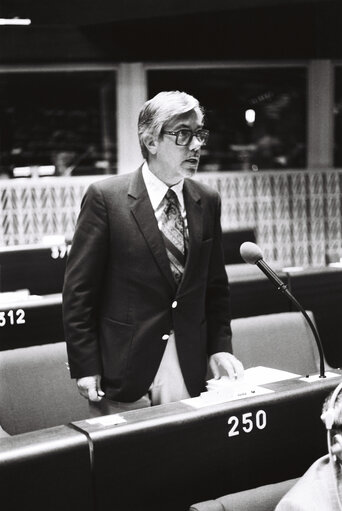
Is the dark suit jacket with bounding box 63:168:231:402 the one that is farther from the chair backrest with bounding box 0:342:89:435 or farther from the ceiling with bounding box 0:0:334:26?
the ceiling with bounding box 0:0:334:26

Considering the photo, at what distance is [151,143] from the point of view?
216 cm

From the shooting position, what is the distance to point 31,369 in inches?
116

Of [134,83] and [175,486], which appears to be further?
[134,83]

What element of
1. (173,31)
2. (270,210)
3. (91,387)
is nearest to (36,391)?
(91,387)

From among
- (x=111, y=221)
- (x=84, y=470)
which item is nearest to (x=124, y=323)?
(x=111, y=221)

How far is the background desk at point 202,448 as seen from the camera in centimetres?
166

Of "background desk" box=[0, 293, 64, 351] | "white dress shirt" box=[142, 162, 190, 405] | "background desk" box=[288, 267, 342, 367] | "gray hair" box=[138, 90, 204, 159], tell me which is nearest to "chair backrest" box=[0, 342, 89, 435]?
"background desk" box=[0, 293, 64, 351]

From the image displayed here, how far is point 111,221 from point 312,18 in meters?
5.89

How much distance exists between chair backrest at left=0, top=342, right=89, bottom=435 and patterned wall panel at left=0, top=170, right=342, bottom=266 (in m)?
4.25

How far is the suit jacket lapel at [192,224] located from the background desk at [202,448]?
1.33 feet

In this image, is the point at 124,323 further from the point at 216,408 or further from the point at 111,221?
the point at 216,408

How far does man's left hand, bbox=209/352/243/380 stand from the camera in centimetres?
223

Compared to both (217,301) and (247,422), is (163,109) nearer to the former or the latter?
(217,301)

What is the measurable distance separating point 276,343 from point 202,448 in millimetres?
1776
